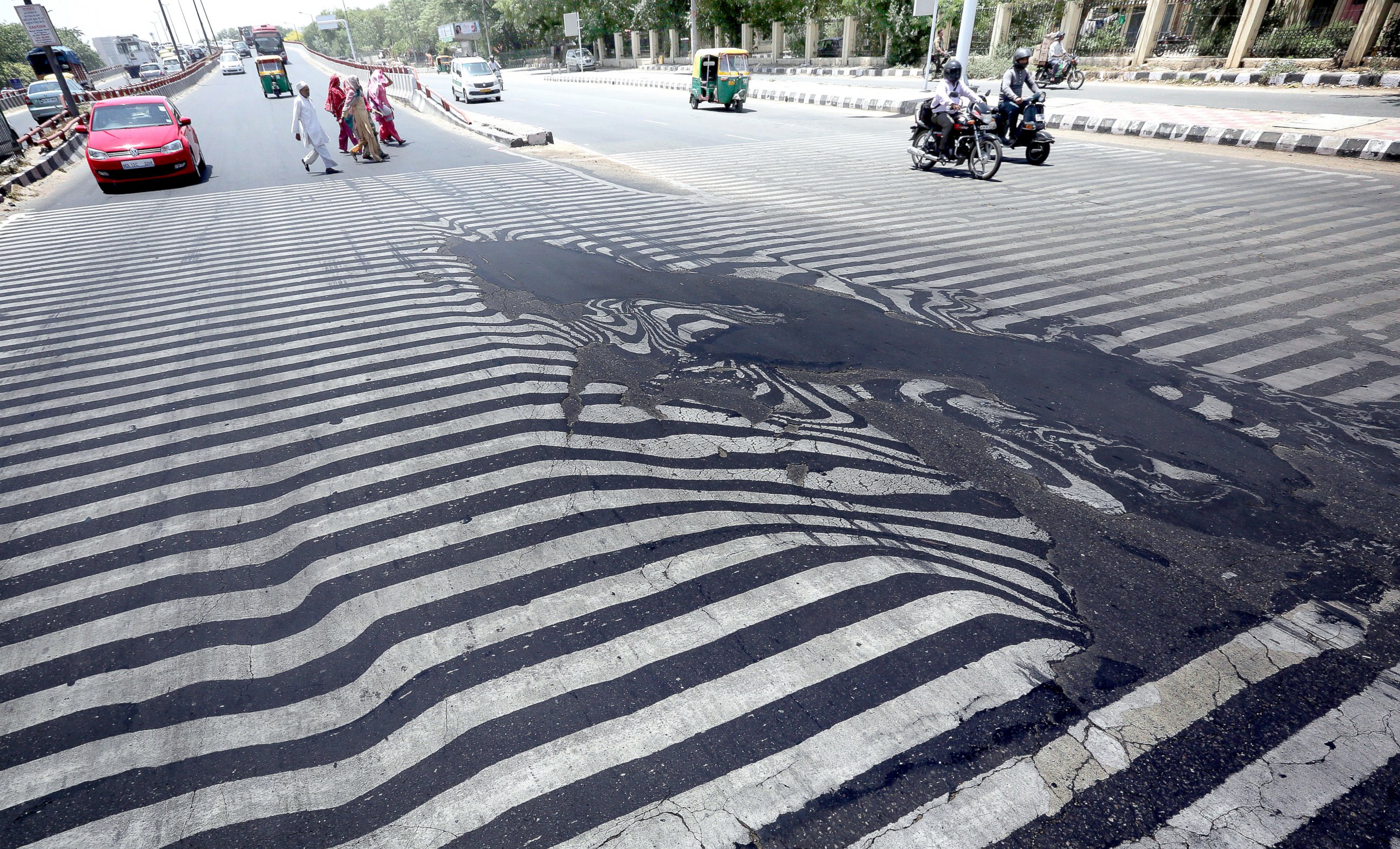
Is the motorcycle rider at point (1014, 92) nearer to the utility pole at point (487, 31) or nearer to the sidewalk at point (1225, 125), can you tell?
the sidewalk at point (1225, 125)

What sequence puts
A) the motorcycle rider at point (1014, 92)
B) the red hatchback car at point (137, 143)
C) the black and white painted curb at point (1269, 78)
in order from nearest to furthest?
the motorcycle rider at point (1014, 92) < the red hatchback car at point (137, 143) < the black and white painted curb at point (1269, 78)

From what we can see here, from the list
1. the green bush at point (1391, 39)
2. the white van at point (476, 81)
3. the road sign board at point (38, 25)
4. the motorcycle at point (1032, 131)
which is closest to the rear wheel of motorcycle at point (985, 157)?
the motorcycle at point (1032, 131)

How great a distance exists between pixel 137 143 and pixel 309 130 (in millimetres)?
2810

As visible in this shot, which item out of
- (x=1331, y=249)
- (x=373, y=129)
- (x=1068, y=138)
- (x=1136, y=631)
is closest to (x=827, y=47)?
(x=1068, y=138)

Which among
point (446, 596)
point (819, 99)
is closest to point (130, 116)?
point (446, 596)

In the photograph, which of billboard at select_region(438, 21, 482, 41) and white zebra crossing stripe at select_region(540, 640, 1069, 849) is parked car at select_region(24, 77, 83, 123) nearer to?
white zebra crossing stripe at select_region(540, 640, 1069, 849)

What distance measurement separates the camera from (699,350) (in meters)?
5.33

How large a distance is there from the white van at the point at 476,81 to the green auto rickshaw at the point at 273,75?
9445 mm

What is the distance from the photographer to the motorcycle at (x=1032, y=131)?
12.2 metres

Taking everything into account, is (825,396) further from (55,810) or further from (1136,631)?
(55,810)

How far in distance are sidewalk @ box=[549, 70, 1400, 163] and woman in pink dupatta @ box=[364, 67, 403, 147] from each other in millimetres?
14058

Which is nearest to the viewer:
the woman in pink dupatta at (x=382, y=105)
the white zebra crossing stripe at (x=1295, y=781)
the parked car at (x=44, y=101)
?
the white zebra crossing stripe at (x=1295, y=781)

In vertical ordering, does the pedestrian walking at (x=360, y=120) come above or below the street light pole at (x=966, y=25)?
below

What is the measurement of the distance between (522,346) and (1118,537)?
13.5ft
